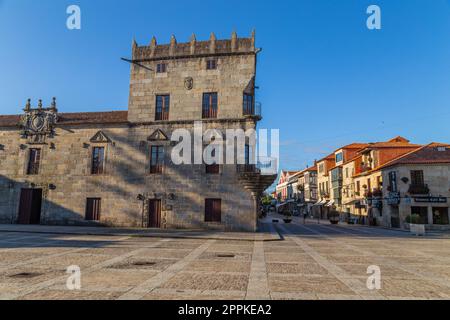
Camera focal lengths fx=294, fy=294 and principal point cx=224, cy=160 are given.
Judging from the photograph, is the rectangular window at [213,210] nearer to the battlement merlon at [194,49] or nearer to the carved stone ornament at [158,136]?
the carved stone ornament at [158,136]

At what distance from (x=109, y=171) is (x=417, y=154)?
1234 inches

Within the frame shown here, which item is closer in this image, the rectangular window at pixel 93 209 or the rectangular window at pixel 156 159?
the rectangular window at pixel 156 159

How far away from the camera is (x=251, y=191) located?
22125mm

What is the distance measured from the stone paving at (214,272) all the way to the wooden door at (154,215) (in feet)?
30.3

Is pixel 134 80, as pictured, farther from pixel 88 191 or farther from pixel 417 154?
pixel 417 154

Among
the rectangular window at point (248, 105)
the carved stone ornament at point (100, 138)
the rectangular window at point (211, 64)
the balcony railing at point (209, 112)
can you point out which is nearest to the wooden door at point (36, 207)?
the carved stone ornament at point (100, 138)

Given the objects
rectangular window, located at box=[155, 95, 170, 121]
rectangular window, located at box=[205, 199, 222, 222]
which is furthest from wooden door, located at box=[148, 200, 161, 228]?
rectangular window, located at box=[155, 95, 170, 121]

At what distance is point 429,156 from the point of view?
31297mm

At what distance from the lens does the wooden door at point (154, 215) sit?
2330 cm

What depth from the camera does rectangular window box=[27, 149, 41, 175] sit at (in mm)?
25569

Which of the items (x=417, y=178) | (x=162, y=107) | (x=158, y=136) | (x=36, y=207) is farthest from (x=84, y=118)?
(x=417, y=178)

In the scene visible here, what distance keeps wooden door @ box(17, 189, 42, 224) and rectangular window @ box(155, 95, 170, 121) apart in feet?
40.1

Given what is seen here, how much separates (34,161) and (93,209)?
7.23 metres

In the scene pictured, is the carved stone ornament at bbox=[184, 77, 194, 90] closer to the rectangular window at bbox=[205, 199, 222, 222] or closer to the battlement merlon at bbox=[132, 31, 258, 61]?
the battlement merlon at bbox=[132, 31, 258, 61]
